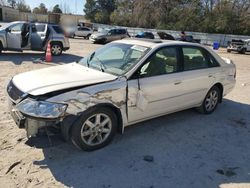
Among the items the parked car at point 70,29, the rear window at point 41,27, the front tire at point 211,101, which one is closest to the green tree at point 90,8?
the parked car at point 70,29

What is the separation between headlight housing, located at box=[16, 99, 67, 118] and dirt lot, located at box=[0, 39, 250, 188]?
0.38 m

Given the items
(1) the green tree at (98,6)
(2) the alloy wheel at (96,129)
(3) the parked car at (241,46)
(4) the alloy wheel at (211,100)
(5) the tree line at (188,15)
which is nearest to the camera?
(2) the alloy wheel at (96,129)

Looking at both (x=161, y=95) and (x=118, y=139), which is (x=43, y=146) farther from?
(x=161, y=95)

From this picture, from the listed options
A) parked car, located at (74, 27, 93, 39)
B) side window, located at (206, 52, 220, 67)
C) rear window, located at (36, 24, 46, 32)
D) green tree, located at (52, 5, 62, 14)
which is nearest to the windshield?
side window, located at (206, 52, 220, 67)

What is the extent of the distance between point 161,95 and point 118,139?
103cm

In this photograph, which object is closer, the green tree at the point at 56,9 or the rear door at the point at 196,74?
the rear door at the point at 196,74

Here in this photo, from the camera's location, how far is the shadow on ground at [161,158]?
377cm

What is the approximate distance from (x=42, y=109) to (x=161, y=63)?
2258 millimetres

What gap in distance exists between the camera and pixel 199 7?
47.9 meters

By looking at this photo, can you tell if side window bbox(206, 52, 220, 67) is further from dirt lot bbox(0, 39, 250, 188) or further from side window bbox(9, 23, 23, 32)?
side window bbox(9, 23, 23, 32)

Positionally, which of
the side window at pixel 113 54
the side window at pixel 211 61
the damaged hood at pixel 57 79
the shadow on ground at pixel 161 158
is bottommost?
the shadow on ground at pixel 161 158

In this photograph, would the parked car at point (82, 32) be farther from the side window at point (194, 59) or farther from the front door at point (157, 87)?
the front door at point (157, 87)

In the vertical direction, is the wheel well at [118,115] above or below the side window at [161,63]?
below

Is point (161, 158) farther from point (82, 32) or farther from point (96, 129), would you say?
point (82, 32)
